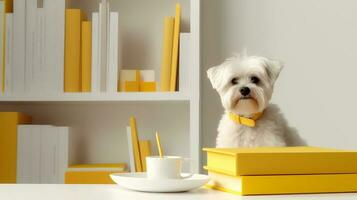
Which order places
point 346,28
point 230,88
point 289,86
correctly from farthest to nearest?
point 289,86 < point 346,28 < point 230,88

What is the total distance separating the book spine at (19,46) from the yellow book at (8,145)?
0.12m

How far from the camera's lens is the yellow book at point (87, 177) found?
7.31ft

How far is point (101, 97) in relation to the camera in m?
2.24

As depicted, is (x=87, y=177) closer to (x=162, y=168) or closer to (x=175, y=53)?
(x=175, y=53)

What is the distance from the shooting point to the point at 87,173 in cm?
224

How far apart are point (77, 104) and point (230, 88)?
0.82m

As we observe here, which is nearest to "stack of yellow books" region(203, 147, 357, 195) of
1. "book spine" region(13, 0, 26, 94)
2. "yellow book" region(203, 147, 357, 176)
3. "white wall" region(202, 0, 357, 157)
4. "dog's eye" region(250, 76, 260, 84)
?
"yellow book" region(203, 147, 357, 176)

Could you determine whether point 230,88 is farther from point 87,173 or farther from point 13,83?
point 13,83

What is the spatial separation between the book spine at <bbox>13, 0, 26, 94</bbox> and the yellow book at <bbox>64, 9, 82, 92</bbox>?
175mm

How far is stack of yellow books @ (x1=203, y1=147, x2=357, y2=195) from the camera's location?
2.85 feet

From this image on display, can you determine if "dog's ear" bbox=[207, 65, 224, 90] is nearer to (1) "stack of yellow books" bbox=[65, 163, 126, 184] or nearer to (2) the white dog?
(2) the white dog

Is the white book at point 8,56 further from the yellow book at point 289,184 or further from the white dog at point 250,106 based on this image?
the yellow book at point 289,184

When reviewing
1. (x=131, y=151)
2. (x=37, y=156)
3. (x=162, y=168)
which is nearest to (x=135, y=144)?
(x=131, y=151)

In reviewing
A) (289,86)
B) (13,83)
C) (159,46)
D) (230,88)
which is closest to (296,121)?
(289,86)
